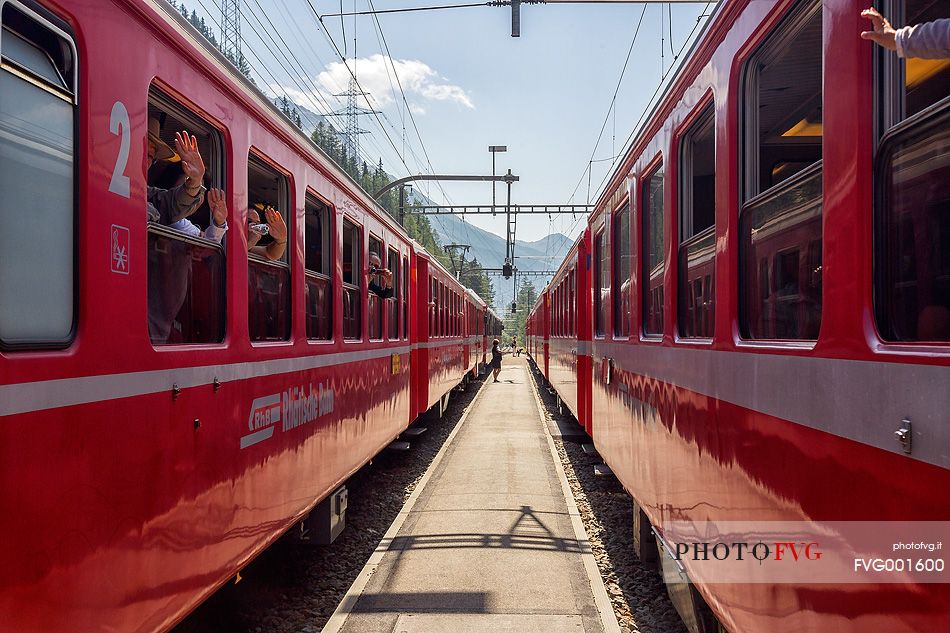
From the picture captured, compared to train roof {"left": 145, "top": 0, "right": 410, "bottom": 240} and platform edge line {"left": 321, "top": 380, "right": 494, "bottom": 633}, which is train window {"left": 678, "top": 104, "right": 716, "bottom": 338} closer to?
train roof {"left": 145, "top": 0, "right": 410, "bottom": 240}

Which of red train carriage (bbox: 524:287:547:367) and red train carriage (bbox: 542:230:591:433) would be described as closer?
red train carriage (bbox: 542:230:591:433)

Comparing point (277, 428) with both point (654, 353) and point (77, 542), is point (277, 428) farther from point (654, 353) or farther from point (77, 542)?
point (654, 353)

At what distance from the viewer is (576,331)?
1030 centimetres

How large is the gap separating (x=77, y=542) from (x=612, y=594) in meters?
3.95

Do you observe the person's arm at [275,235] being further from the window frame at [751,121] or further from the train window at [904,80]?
the train window at [904,80]

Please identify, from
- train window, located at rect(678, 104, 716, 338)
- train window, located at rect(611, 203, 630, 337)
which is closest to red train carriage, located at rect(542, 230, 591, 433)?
train window, located at rect(611, 203, 630, 337)

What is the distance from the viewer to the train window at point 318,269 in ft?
16.3

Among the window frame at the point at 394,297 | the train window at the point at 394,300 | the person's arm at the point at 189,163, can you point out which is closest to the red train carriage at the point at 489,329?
the window frame at the point at 394,297

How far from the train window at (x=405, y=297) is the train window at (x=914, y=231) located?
760cm

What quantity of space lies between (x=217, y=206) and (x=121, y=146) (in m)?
0.89

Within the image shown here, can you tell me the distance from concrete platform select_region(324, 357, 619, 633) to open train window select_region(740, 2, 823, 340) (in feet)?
8.49

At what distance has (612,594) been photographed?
5203 millimetres

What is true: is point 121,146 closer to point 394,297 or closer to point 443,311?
point 394,297

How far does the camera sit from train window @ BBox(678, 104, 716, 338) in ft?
11.4
